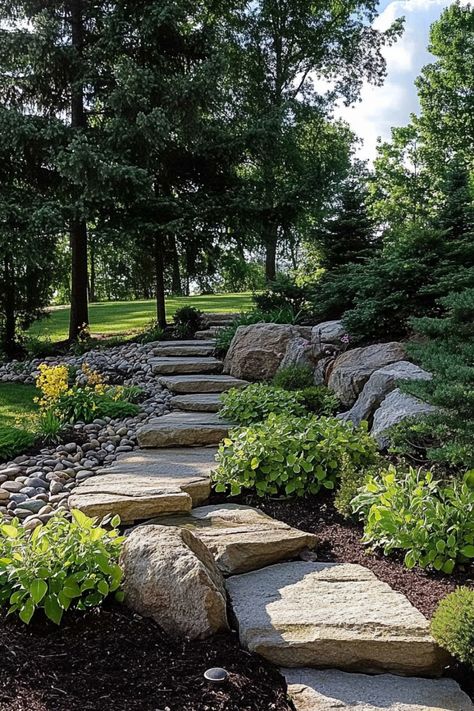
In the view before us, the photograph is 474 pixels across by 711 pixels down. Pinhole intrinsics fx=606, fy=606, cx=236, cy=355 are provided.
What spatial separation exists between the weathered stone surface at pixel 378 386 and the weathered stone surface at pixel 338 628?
2.04 metres

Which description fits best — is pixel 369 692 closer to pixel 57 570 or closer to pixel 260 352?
pixel 57 570

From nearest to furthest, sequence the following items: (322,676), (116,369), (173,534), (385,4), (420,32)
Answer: (322,676) → (173,534) → (116,369) → (385,4) → (420,32)

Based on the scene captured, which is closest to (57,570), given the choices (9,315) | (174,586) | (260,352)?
(174,586)

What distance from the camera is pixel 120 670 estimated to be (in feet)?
6.53

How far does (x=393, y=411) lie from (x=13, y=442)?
9.03 ft

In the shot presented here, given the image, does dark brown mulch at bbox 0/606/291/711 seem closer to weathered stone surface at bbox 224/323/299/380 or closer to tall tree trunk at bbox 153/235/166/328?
weathered stone surface at bbox 224/323/299/380

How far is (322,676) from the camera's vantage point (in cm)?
207

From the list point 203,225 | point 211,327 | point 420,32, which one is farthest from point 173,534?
point 420,32

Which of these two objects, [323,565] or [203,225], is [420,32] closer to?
[203,225]

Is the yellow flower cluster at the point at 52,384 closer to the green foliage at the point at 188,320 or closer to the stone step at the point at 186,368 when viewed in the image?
the stone step at the point at 186,368

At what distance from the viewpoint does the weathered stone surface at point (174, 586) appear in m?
2.21

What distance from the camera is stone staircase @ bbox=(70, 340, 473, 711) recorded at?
2.00m

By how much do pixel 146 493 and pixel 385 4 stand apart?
1662 centimetres

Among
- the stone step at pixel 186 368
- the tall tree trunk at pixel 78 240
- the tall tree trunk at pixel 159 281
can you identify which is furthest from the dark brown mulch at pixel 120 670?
the tall tree trunk at pixel 159 281
